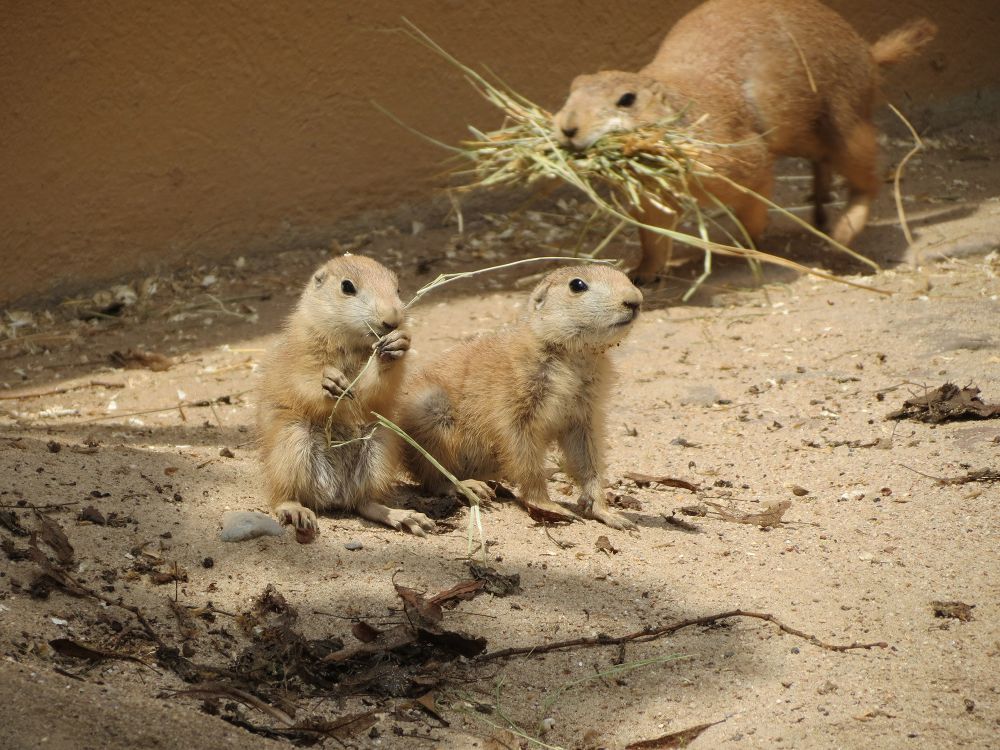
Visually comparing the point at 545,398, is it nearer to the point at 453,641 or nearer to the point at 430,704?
the point at 453,641

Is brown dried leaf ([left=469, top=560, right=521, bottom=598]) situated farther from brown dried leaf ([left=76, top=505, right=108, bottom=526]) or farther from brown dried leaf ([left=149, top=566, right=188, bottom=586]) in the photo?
brown dried leaf ([left=76, top=505, right=108, bottom=526])

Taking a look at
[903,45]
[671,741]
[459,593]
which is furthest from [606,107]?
[671,741]

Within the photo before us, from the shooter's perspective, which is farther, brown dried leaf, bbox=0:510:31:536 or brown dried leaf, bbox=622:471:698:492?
brown dried leaf, bbox=622:471:698:492

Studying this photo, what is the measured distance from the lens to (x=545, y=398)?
15.7 feet

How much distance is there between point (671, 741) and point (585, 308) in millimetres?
1922

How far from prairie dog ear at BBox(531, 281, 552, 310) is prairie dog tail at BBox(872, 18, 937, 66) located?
4527 millimetres

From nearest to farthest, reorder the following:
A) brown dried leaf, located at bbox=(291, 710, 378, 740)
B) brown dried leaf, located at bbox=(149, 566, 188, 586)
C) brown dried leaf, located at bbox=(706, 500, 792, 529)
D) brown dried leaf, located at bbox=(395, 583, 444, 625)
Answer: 1. brown dried leaf, located at bbox=(291, 710, 378, 740)
2. brown dried leaf, located at bbox=(395, 583, 444, 625)
3. brown dried leaf, located at bbox=(149, 566, 188, 586)
4. brown dried leaf, located at bbox=(706, 500, 792, 529)

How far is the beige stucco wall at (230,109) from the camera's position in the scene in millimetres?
7180

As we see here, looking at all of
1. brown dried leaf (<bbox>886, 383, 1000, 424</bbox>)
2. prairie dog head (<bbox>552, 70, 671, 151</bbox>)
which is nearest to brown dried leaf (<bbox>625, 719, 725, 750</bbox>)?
brown dried leaf (<bbox>886, 383, 1000, 424</bbox>)

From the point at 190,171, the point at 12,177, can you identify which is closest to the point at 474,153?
the point at 190,171

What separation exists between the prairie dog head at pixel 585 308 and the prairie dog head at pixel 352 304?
1.92ft

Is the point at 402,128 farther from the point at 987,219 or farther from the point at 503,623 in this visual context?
the point at 503,623

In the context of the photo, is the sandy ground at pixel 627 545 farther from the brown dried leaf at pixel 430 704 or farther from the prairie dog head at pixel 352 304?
the prairie dog head at pixel 352 304

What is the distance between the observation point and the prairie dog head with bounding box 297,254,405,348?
14.9 ft
